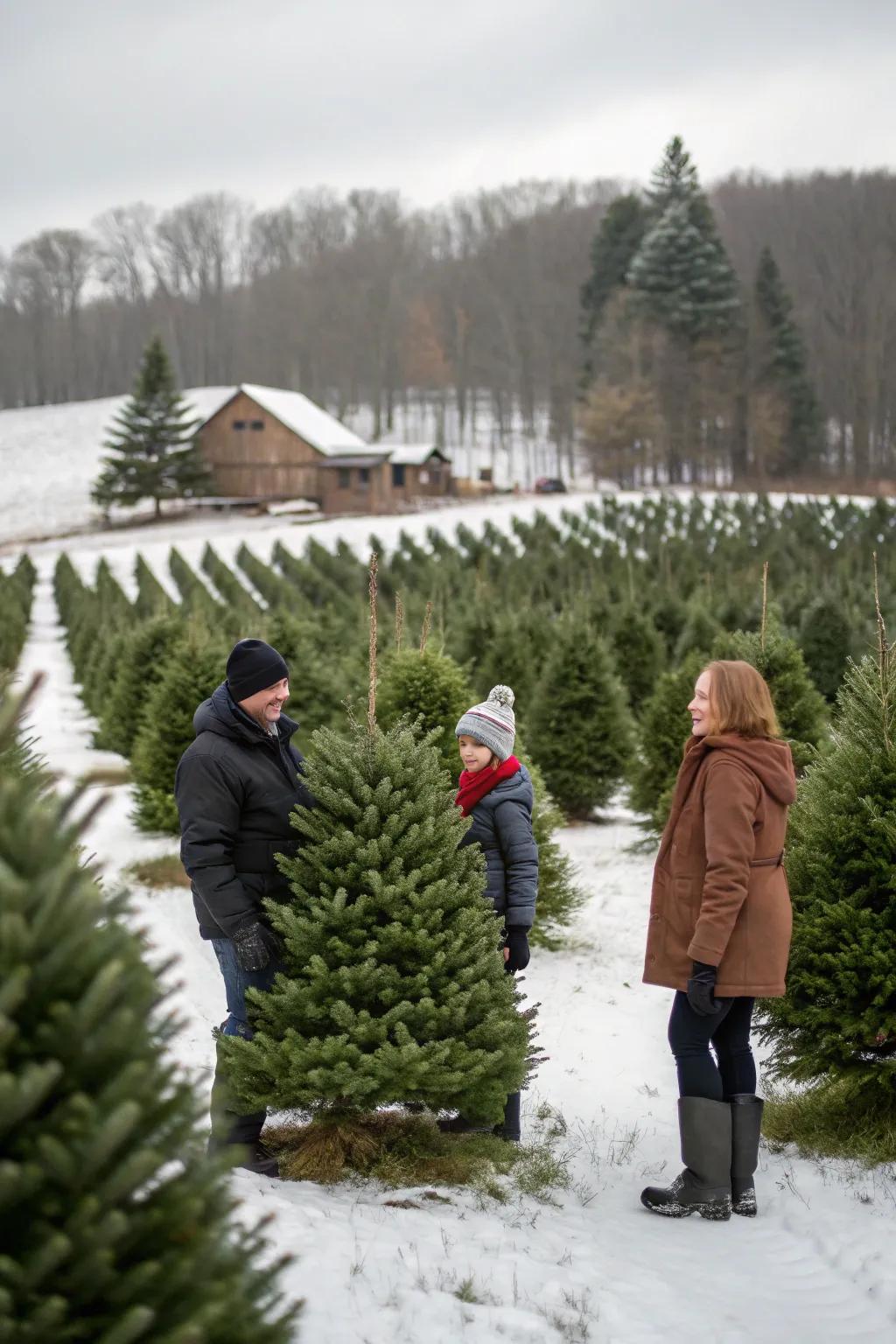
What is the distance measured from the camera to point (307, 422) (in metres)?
52.5

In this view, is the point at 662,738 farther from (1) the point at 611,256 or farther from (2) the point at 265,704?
(1) the point at 611,256

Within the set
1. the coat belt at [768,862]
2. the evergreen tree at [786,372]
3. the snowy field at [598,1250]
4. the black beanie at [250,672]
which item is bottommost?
the snowy field at [598,1250]

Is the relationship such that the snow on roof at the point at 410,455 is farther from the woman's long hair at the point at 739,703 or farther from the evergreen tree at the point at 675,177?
the woman's long hair at the point at 739,703

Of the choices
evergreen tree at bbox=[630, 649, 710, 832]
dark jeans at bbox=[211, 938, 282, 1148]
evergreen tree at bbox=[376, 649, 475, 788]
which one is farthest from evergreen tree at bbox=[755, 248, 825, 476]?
dark jeans at bbox=[211, 938, 282, 1148]

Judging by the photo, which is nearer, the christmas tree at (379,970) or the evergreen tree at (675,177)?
the christmas tree at (379,970)

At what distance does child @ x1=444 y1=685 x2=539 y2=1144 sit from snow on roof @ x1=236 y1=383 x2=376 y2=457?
4650 cm

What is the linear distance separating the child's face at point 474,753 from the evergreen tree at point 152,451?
45.0 m

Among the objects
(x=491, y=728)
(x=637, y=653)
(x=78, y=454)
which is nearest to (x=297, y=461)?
(x=78, y=454)

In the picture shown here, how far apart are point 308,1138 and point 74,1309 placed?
2515 millimetres

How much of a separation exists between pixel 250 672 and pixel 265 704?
12 centimetres

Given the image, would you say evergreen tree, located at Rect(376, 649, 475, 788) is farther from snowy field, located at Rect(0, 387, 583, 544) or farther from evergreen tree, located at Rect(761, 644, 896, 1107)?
snowy field, located at Rect(0, 387, 583, 544)

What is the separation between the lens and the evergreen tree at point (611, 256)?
6694 centimetres

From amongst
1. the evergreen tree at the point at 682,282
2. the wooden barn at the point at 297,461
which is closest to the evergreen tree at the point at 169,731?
the wooden barn at the point at 297,461

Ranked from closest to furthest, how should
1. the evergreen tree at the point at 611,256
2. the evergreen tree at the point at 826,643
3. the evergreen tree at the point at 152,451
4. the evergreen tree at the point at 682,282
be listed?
the evergreen tree at the point at 826,643
the evergreen tree at the point at 152,451
the evergreen tree at the point at 682,282
the evergreen tree at the point at 611,256
